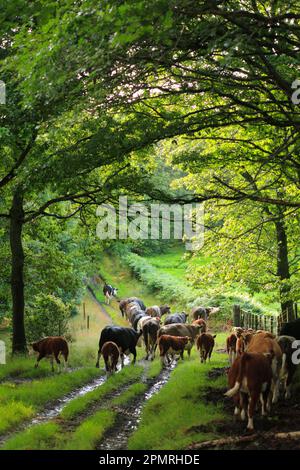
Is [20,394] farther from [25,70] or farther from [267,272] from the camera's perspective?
[267,272]

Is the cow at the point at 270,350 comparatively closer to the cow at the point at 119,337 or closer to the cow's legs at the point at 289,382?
the cow's legs at the point at 289,382

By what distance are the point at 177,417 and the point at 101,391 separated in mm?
4724

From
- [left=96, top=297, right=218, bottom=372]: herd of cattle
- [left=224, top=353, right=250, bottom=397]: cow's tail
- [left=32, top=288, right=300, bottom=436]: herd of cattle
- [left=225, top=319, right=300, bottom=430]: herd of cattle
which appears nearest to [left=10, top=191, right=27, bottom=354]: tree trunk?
[left=32, top=288, right=300, bottom=436]: herd of cattle

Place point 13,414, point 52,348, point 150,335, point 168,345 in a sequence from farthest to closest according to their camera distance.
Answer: point 150,335
point 168,345
point 52,348
point 13,414

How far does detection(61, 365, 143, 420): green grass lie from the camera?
13.1 metres

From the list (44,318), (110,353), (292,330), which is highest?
(292,330)

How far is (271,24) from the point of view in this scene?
31.4 feet

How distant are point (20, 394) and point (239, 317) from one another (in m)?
19.3

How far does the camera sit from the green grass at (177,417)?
988 cm

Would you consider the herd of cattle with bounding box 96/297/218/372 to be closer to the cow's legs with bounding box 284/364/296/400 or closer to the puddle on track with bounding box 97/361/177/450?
the puddle on track with bounding box 97/361/177/450

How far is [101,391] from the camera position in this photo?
15.8 metres

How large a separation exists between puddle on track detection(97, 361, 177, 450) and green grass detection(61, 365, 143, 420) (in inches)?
39.7

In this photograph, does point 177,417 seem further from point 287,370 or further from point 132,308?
point 132,308

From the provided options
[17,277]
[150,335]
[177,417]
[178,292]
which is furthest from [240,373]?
[178,292]
